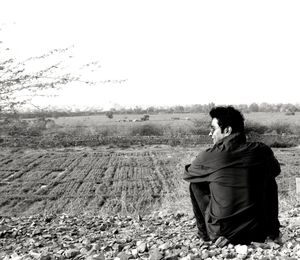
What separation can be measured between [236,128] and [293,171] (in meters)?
18.6

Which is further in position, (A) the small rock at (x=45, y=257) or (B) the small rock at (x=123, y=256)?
(A) the small rock at (x=45, y=257)

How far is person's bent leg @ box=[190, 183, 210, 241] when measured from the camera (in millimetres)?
4633

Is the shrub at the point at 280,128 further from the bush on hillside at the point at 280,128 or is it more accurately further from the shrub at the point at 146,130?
the shrub at the point at 146,130

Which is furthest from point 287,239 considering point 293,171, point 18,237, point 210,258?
point 293,171

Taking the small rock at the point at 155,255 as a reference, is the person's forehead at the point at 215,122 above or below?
above

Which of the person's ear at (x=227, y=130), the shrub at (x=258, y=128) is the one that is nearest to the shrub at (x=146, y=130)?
the shrub at (x=258, y=128)

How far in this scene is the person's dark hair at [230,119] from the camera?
181 inches

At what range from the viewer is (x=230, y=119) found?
15.0ft

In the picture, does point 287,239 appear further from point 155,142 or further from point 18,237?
point 155,142

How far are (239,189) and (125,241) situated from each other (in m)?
1.71

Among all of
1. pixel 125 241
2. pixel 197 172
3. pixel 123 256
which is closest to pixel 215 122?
pixel 197 172

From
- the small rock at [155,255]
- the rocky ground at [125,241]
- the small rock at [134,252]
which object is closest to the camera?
the small rock at [155,255]

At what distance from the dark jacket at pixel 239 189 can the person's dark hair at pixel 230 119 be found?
0.10 m

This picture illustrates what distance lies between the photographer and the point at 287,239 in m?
4.86
